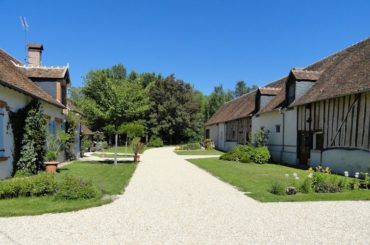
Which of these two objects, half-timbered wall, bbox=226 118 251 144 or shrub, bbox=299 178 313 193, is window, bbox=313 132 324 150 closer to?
shrub, bbox=299 178 313 193

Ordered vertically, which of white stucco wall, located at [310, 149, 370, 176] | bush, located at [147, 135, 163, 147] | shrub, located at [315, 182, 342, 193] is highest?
white stucco wall, located at [310, 149, 370, 176]

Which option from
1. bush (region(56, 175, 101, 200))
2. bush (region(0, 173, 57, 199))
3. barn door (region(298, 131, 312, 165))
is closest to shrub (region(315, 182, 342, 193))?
bush (region(56, 175, 101, 200))

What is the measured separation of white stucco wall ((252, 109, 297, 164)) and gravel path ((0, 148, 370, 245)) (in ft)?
38.9

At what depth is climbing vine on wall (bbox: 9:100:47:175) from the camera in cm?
1286

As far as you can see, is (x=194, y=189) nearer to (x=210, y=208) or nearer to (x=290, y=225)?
(x=210, y=208)

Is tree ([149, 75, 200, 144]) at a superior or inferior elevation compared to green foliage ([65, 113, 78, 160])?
superior

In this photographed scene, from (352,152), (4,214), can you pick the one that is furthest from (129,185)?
(352,152)

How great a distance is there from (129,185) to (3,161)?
14.1 feet

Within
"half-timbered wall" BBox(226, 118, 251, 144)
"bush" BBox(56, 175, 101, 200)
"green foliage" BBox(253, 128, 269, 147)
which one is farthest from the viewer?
"half-timbered wall" BBox(226, 118, 251, 144)

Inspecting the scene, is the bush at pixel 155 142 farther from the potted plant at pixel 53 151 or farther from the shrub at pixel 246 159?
the potted plant at pixel 53 151

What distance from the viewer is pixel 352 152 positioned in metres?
14.4

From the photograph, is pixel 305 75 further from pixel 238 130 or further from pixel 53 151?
pixel 53 151

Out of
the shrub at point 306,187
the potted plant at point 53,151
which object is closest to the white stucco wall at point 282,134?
the shrub at point 306,187

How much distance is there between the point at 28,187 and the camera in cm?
879
